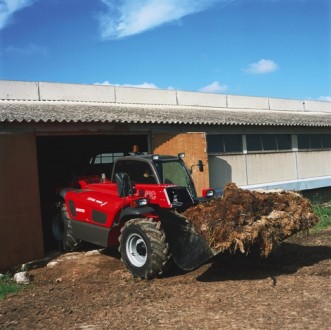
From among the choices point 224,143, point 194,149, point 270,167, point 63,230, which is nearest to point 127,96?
point 224,143

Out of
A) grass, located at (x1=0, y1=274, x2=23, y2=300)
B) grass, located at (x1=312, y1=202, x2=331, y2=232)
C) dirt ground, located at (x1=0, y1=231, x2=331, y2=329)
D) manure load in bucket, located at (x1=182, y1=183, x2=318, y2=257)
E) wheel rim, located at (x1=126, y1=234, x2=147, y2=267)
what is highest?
manure load in bucket, located at (x1=182, y1=183, x2=318, y2=257)

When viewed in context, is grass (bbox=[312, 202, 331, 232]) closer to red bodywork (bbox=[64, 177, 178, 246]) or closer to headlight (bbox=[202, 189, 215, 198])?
A: headlight (bbox=[202, 189, 215, 198])

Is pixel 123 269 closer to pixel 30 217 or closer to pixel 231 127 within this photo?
pixel 30 217

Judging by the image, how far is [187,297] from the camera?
5.69 m

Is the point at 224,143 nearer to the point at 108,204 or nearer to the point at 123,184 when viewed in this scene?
the point at 108,204

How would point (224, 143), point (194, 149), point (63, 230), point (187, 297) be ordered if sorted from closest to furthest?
point (187, 297) < point (63, 230) < point (194, 149) < point (224, 143)

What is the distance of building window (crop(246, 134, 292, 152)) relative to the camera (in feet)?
44.0

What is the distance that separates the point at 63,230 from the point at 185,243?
159 inches

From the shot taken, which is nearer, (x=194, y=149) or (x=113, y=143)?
(x=194, y=149)

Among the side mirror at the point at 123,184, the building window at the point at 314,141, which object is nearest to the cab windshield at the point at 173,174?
the side mirror at the point at 123,184

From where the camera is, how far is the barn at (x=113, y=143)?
8547 millimetres

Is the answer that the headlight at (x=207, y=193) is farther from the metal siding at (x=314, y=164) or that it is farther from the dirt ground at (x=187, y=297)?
the metal siding at (x=314, y=164)

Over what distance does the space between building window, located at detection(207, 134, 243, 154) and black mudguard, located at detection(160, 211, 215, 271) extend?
5.93m

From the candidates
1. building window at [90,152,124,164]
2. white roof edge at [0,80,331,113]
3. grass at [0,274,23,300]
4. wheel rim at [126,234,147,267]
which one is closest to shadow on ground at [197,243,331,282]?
wheel rim at [126,234,147,267]
